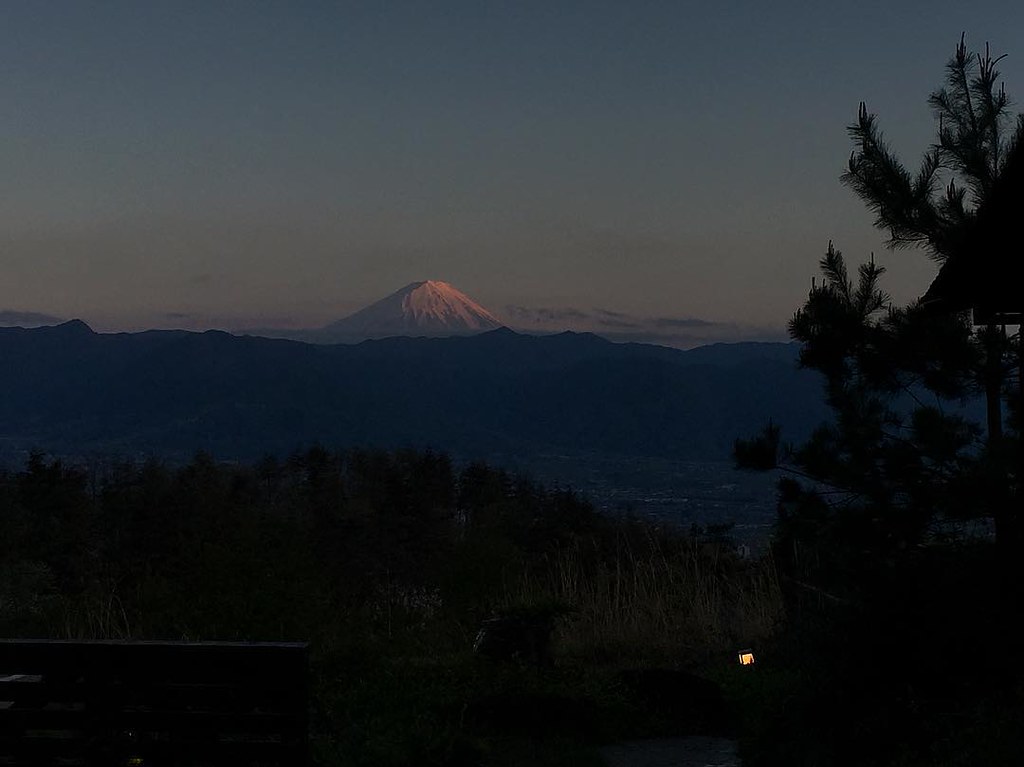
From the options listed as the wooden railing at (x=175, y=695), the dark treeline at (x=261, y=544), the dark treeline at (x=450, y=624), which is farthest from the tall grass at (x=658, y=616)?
the wooden railing at (x=175, y=695)

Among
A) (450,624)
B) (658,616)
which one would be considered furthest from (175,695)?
(450,624)

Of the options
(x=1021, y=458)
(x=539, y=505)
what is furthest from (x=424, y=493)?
(x=1021, y=458)

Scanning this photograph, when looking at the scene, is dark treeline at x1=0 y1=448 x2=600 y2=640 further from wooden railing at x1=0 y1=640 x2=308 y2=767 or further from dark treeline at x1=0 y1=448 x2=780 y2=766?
wooden railing at x1=0 y1=640 x2=308 y2=767

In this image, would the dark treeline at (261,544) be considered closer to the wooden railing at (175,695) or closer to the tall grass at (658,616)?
the tall grass at (658,616)

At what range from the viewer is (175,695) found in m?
5.06

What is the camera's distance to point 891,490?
660 cm

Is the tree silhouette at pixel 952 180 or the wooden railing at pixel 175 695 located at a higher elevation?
the tree silhouette at pixel 952 180

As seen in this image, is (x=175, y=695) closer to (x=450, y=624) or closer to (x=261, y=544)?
(x=261, y=544)

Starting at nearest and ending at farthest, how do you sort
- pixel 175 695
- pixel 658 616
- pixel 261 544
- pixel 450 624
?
pixel 175 695 → pixel 658 616 → pixel 261 544 → pixel 450 624

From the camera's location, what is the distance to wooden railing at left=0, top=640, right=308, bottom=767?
5.02 metres

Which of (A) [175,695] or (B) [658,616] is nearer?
(A) [175,695]

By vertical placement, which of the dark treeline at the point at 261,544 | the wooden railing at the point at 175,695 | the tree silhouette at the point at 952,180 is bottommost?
the dark treeline at the point at 261,544

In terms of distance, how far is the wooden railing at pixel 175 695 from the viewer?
5.02 meters

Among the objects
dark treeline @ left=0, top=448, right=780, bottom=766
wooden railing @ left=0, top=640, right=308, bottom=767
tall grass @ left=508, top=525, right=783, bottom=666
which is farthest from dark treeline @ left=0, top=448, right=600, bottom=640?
wooden railing @ left=0, top=640, right=308, bottom=767
